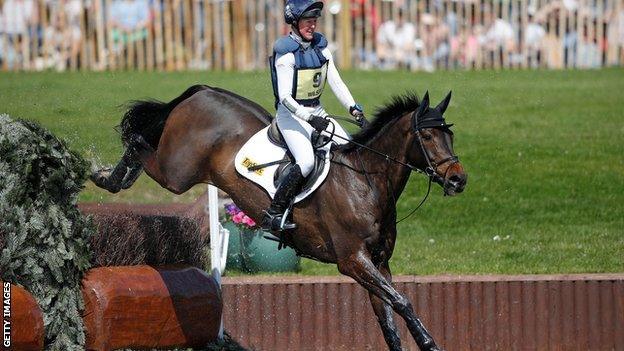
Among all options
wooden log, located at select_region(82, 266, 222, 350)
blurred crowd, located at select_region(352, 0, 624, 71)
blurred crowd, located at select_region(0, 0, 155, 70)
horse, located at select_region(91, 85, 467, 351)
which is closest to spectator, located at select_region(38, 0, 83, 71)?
blurred crowd, located at select_region(0, 0, 155, 70)

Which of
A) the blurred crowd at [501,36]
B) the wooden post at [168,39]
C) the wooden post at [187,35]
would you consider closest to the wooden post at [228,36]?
the wooden post at [187,35]

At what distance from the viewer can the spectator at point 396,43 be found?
23.2 meters

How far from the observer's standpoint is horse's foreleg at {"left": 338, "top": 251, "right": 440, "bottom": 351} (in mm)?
9641

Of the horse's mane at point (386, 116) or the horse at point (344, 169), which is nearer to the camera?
the horse at point (344, 169)

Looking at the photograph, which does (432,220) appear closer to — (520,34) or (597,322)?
(597,322)

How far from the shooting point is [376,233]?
393 inches

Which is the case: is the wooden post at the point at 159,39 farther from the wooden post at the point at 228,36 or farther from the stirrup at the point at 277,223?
the stirrup at the point at 277,223

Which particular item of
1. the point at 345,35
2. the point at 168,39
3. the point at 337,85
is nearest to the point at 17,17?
the point at 168,39

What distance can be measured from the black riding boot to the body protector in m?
0.59

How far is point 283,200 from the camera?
1001 cm

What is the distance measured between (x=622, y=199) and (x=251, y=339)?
5.80m

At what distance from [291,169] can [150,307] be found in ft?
5.01

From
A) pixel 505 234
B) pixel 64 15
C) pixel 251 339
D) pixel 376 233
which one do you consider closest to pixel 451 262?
pixel 505 234

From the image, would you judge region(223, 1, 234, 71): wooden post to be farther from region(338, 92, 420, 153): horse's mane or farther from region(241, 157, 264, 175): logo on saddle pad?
region(338, 92, 420, 153): horse's mane
